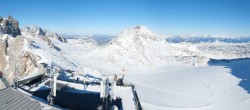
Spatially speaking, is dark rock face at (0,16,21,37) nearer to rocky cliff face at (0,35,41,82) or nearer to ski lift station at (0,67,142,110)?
rocky cliff face at (0,35,41,82)

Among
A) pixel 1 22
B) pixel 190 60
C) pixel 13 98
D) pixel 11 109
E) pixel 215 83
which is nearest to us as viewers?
pixel 11 109

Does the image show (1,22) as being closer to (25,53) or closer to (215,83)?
(25,53)

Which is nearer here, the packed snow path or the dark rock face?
the packed snow path

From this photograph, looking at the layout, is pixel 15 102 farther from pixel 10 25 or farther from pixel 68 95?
pixel 10 25

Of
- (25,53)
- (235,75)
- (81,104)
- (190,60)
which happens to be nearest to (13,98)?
(81,104)

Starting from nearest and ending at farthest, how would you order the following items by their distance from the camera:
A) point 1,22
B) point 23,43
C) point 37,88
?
1. point 37,88
2. point 23,43
3. point 1,22

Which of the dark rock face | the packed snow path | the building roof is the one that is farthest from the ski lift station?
the dark rock face
